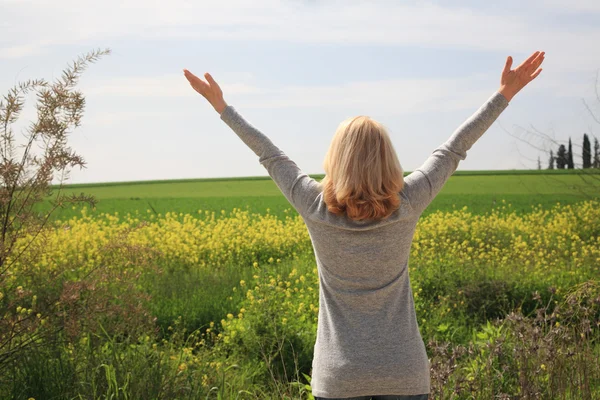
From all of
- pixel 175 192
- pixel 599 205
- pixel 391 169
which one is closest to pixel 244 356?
pixel 391 169

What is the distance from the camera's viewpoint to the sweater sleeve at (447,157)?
2479 millimetres

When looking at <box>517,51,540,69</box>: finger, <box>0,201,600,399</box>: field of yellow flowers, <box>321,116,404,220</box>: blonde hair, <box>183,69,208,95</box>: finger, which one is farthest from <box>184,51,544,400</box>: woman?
<box>0,201,600,399</box>: field of yellow flowers

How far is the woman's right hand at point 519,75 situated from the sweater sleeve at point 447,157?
0.20 feet

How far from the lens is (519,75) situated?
2916mm

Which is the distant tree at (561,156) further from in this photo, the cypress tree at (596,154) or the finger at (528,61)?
the finger at (528,61)

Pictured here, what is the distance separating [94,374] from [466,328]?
4010 mm

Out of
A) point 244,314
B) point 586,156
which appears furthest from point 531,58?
point 586,156

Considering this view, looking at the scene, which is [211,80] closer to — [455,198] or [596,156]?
[596,156]

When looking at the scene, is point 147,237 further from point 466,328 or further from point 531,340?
point 531,340

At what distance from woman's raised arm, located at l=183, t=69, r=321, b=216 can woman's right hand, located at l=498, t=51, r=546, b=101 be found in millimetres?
1017

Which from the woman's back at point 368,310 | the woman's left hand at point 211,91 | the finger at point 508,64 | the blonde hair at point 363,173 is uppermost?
the finger at point 508,64

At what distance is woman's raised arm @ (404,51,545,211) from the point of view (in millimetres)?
2488

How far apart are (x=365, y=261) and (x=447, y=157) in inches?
22.7

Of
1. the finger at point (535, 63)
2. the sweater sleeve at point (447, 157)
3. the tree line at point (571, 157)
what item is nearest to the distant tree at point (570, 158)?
the tree line at point (571, 157)
